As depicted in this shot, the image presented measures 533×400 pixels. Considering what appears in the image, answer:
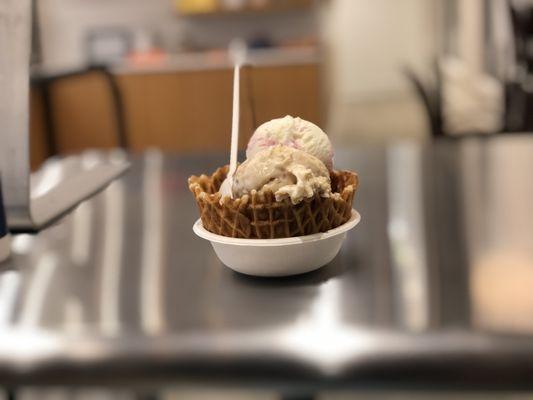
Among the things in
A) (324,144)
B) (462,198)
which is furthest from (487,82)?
(324,144)

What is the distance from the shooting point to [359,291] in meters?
0.57

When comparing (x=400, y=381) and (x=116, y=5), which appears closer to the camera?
(x=400, y=381)

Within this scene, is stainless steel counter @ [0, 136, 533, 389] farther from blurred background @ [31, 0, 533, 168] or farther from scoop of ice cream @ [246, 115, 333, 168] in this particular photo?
blurred background @ [31, 0, 533, 168]

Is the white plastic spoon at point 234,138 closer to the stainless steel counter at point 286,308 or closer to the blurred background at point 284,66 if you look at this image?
the stainless steel counter at point 286,308

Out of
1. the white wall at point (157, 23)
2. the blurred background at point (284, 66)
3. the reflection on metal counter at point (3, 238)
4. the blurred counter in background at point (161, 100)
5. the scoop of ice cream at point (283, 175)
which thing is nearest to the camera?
the scoop of ice cream at point (283, 175)

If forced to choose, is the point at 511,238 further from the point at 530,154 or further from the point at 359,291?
the point at 530,154

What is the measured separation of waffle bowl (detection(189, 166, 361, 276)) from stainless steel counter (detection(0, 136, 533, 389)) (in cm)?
2

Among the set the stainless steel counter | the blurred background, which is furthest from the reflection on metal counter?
the blurred background

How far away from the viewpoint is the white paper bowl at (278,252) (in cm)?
59

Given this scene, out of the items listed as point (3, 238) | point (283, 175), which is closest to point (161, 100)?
point (3, 238)

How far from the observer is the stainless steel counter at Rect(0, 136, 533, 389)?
479 mm

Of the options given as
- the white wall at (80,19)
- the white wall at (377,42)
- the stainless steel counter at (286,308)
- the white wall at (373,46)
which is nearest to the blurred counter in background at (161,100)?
the white wall at (373,46)

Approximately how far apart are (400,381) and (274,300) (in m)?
0.14

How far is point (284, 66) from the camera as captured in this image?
427 cm
